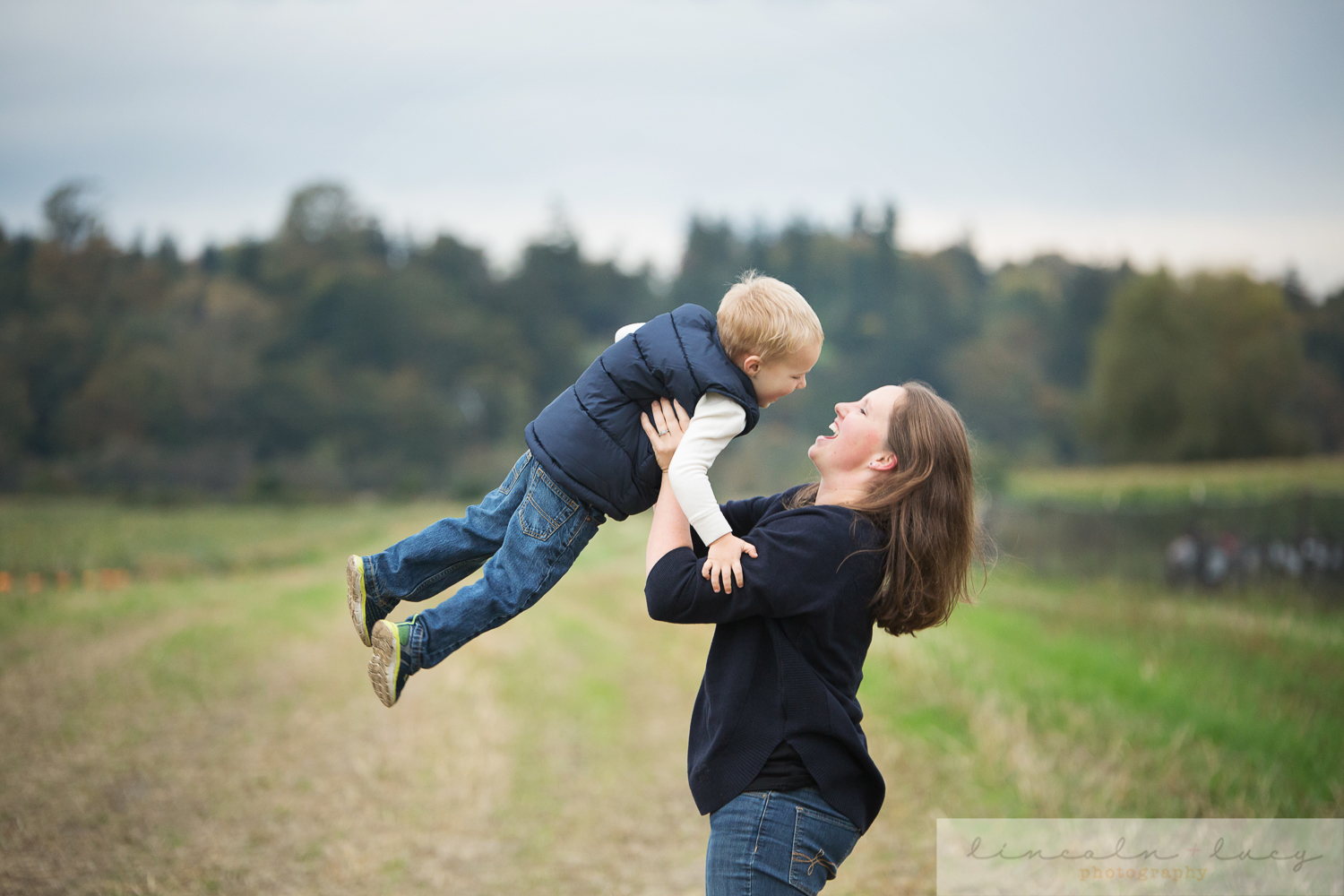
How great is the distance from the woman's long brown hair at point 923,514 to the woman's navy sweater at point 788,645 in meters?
0.06

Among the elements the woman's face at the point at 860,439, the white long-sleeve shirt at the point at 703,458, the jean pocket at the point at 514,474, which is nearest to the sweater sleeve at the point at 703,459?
the white long-sleeve shirt at the point at 703,458

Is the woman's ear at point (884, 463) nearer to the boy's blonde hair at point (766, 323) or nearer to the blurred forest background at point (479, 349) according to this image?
A: the boy's blonde hair at point (766, 323)

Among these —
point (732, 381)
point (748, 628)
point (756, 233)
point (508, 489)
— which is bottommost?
point (748, 628)

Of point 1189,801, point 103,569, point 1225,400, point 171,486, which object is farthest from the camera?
point 1225,400

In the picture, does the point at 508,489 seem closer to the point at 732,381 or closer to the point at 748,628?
the point at 732,381

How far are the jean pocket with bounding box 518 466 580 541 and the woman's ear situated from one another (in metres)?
0.94

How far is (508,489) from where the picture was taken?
3.41 meters

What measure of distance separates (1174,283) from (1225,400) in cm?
1116

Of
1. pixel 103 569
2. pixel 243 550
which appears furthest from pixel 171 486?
pixel 103 569

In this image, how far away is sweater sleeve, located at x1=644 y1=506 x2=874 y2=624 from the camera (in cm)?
256

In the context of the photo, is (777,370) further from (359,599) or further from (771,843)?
(359,599)

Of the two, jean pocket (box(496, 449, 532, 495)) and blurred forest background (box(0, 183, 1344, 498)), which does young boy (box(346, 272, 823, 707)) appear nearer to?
jean pocket (box(496, 449, 532, 495))

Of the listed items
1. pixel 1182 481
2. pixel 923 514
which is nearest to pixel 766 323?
pixel 923 514

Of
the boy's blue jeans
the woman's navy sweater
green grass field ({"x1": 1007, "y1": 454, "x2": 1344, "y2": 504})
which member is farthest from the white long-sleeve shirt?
green grass field ({"x1": 1007, "y1": 454, "x2": 1344, "y2": 504})
